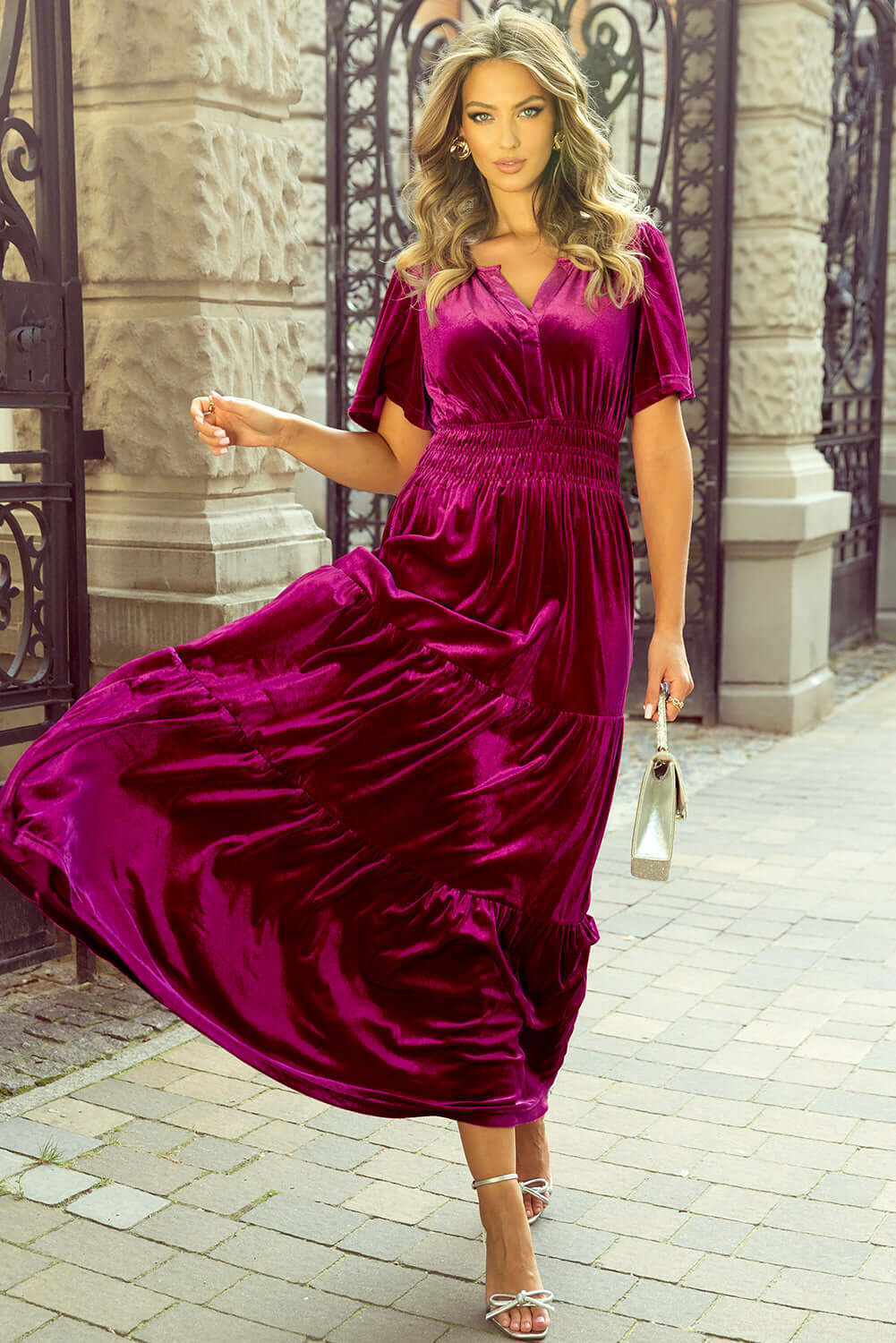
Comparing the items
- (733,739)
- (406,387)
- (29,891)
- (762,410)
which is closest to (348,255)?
(762,410)

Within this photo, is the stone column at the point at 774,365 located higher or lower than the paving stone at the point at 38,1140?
higher

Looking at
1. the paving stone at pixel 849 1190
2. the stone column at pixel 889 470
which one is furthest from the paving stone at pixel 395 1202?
the stone column at pixel 889 470

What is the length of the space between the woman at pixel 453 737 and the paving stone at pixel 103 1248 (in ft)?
1.60

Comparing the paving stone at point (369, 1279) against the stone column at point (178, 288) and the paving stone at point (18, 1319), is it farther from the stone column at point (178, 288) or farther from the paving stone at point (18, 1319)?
the stone column at point (178, 288)

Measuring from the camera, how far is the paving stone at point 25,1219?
A: 123 inches

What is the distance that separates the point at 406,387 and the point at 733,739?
16.4 ft

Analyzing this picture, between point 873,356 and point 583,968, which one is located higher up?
point 873,356

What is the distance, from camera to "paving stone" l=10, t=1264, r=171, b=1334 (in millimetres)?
2846

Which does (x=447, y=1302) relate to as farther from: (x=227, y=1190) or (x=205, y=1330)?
(x=227, y=1190)

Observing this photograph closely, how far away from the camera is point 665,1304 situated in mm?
2938

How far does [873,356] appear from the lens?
1080cm

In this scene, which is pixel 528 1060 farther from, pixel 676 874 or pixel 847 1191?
pixel 676 874

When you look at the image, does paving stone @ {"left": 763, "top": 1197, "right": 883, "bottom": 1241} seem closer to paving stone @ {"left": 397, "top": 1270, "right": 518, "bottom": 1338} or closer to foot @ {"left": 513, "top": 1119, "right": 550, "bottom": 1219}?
foot @ {"left": 513, "top": 1119, "right": 550, "bottom": 1219}

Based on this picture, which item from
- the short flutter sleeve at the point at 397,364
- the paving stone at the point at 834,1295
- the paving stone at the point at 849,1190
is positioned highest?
the short flutter sleeve at the point at 397,364
